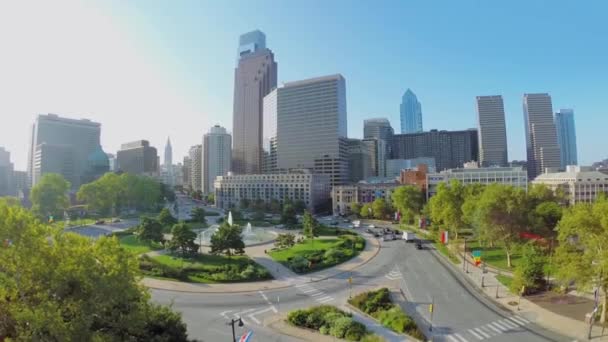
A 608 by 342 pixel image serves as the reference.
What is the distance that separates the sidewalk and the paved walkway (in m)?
17.1

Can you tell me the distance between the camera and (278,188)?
149625mm

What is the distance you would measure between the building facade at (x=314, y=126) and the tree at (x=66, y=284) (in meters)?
147

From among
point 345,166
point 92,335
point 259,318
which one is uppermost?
point 345,166

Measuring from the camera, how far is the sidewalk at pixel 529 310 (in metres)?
29.6

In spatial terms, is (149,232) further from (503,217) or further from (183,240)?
(503,217)

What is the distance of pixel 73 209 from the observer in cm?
12162

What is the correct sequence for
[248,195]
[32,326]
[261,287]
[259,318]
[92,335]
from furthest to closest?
[248,195]
[261,287]
[259,318]
[92,335]
[32,326]

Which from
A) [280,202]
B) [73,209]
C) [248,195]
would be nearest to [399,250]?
[280,202]

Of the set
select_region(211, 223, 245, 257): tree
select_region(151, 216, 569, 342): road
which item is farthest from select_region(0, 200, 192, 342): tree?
select_region(211, 223, 245, 257): tree

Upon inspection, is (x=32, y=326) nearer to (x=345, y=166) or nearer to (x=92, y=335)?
(x=92, y=335)

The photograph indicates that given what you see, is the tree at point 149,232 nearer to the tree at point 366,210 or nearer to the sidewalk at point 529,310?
the sidewalk at point 529,310

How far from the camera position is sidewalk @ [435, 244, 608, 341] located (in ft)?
97.3

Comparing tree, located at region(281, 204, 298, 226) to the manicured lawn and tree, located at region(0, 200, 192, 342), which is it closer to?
the manicured lawn

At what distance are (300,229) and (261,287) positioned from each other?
50432mm
